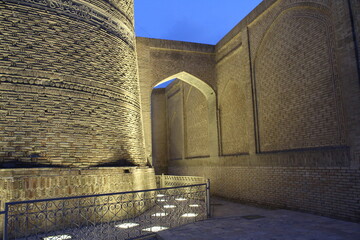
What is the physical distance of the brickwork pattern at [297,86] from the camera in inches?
243

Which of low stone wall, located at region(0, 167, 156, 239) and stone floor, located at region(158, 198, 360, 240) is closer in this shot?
stone floor, located at region(158, 198, 360, 240)

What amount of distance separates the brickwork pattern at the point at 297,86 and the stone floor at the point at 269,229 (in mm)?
1577

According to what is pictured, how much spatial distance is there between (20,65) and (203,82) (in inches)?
263

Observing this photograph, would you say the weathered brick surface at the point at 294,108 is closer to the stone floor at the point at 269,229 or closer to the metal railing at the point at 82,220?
the stone floor at the point at 269,229

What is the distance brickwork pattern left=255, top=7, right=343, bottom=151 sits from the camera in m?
6.17

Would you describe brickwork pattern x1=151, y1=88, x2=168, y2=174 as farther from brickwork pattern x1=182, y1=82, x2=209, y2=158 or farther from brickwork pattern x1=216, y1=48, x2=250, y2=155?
brickwork pattern x1=216, y1=48, x2=250, y2=155

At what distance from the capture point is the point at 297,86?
23.0 ft

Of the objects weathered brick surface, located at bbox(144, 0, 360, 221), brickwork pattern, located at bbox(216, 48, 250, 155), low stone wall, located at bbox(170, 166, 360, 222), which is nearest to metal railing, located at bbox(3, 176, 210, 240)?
low stone wall, located at bbox(170, 166, 360, 222)

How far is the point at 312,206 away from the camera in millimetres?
6340

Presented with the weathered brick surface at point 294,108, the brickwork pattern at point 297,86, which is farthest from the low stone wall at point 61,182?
the brickwork pattern at point 297,86

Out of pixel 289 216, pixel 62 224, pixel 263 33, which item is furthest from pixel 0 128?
pixel 263 33

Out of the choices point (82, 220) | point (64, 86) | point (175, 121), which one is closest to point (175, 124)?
point (175, 121)

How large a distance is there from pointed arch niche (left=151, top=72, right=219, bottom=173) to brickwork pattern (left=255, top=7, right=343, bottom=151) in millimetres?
3006

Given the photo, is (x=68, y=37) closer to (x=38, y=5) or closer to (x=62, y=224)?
(x=38, y=5)
